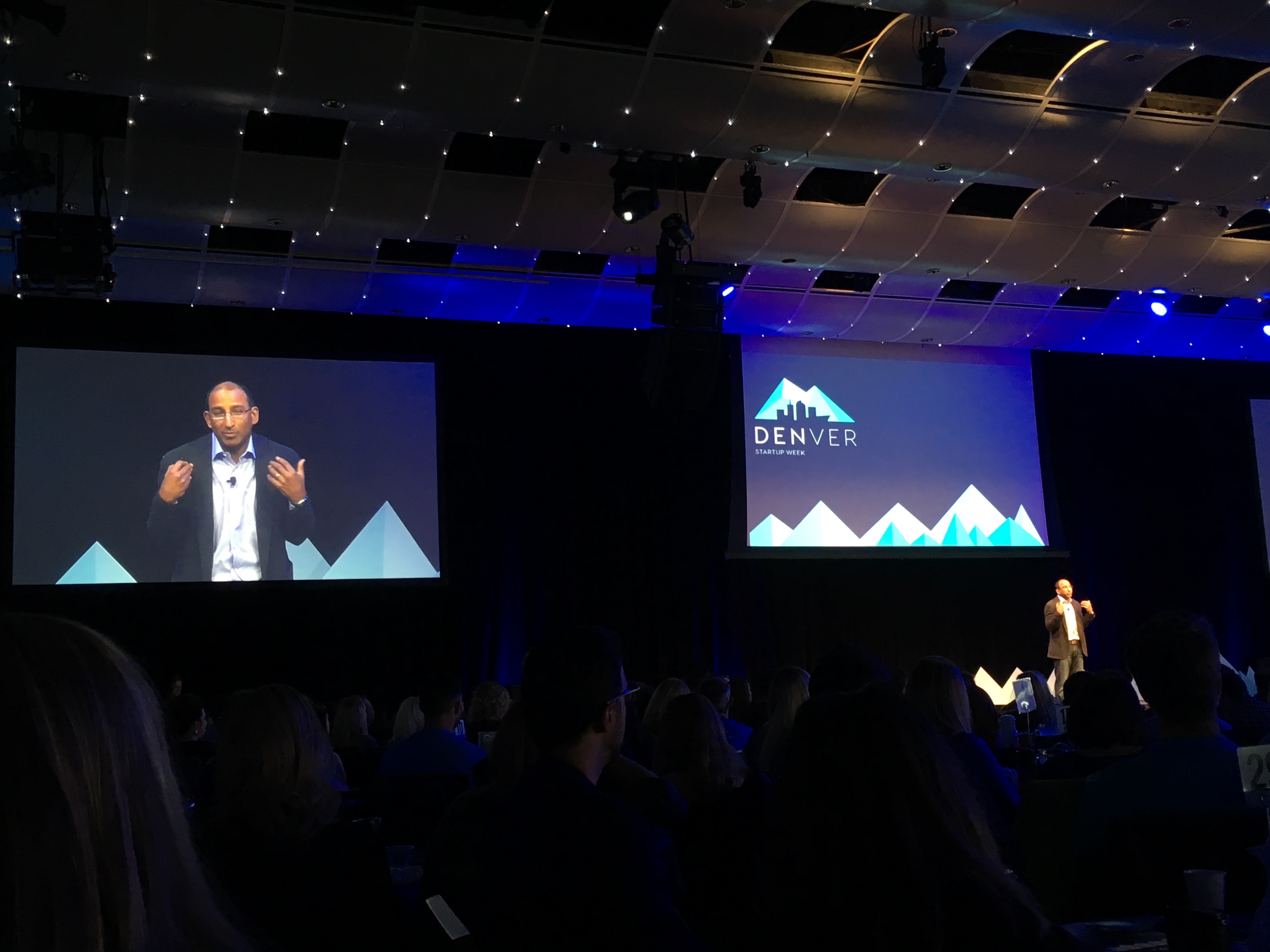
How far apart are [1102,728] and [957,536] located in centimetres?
878

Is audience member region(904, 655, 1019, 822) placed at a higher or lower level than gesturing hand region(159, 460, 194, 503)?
lower

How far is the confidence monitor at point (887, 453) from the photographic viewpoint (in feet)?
38.3

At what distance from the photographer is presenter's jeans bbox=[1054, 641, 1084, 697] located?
1181 centimetres

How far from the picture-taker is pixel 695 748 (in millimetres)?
3471

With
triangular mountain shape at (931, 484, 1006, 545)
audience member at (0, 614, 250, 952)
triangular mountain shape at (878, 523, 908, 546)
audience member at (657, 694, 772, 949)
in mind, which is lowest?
audience member at (657, 694, 772, 949)

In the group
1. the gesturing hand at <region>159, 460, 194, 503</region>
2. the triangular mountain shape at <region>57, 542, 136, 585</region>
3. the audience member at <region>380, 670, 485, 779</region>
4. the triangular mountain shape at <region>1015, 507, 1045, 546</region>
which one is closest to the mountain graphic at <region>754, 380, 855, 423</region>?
the triangular mountain shape at <region>1015, 507, 1045, 546</region>

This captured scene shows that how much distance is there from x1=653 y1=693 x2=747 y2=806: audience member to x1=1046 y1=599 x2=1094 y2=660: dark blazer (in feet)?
30.4

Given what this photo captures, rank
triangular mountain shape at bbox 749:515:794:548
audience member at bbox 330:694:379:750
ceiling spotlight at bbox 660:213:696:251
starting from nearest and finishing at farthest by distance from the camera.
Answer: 1. audience member at bbox 330:694:379:750
2. ceiling spotlight at bbox 660:213:696:251
3. triangular mountain shape at bbox 749:515:794:548

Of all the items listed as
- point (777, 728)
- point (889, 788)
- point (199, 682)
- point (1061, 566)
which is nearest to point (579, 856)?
point (889, 788)

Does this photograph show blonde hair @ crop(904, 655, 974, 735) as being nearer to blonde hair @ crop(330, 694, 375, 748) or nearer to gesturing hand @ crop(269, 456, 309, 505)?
blonde hair @ crop(330, 694, 375, 748)

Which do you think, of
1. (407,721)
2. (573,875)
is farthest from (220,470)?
(573,875)

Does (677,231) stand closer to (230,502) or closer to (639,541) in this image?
(639,541)

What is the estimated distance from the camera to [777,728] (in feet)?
15.3

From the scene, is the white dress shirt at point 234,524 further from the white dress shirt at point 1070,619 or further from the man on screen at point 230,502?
the white dress shirt at point 1070,619
